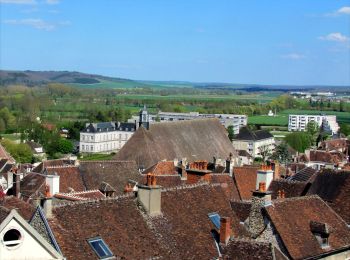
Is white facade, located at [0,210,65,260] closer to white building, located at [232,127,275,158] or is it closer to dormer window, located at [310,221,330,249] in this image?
dormer window, located at [310,221,330,249]

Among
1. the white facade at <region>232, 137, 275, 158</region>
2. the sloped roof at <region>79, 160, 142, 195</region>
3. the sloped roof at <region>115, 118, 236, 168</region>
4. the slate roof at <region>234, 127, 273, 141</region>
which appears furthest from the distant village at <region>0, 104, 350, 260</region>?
the slate roof at <region>234, 127, 273, 141</region>

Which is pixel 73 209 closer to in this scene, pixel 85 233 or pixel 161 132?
pixel 85 233

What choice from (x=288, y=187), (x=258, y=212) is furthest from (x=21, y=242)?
(x=288, y=187)

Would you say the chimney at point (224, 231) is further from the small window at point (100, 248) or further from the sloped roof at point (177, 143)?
the sloped roof at point (177, 143)

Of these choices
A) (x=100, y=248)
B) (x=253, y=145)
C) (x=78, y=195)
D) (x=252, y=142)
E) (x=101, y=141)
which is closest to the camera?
(x=100, y=248)

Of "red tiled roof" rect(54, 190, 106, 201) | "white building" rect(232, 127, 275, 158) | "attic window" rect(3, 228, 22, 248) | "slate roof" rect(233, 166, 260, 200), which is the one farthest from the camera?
"white building" rect(232, 127, 275, 158)

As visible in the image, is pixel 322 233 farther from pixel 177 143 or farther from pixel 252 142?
pixel 252 142
